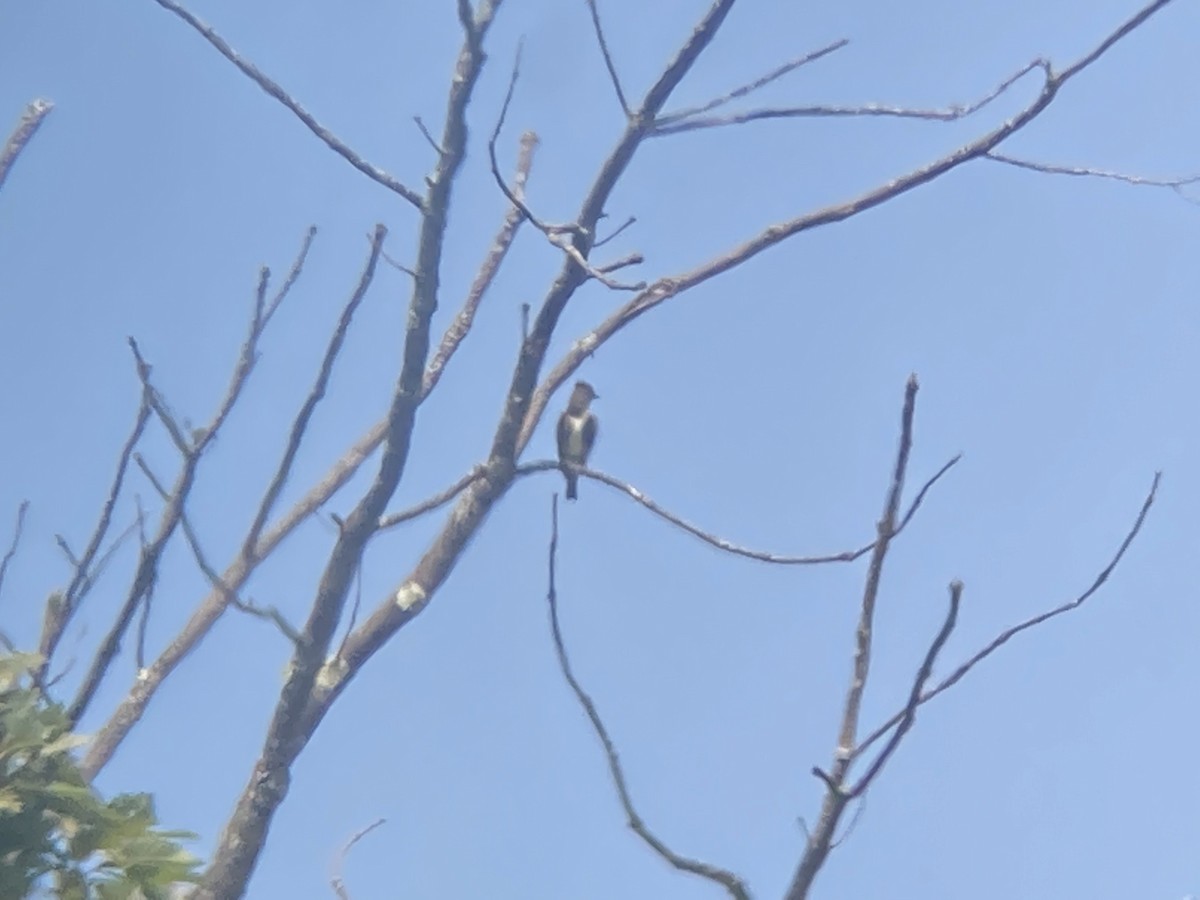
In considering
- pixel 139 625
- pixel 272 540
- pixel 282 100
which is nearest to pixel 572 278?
pixel 282 100

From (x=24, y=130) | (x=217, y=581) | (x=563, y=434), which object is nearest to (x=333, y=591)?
(x=217, y=581)

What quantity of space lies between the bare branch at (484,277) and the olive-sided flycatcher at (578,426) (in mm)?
1773

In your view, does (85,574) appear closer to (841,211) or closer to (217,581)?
(217,581)

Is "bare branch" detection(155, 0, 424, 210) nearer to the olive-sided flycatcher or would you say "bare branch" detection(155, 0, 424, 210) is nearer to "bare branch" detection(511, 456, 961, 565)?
"bare branch" detection(511, 456, 961, 565)

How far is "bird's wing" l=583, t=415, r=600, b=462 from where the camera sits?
526 cm

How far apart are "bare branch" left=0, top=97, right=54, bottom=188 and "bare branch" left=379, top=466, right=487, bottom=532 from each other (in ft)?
5.03

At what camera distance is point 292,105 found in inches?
89.0

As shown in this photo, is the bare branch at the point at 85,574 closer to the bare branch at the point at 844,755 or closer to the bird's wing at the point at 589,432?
the bare branch at the point at 844,755

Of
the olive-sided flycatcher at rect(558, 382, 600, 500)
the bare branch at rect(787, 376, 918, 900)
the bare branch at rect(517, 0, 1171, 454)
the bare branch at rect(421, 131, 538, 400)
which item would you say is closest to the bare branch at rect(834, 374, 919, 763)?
the bare branch at rect(787, 376, 918, 900)

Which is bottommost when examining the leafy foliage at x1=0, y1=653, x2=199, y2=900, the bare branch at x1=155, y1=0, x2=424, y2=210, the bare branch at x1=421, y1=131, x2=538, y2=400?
the leafy foliage at x1=0, y1=653, x2=199, y2=900

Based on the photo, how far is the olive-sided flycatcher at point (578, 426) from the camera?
5.18m

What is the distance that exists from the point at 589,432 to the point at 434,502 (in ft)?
8.49

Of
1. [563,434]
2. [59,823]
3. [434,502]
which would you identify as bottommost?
[59,823]

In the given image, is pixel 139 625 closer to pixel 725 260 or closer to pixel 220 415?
pixel 220 415
